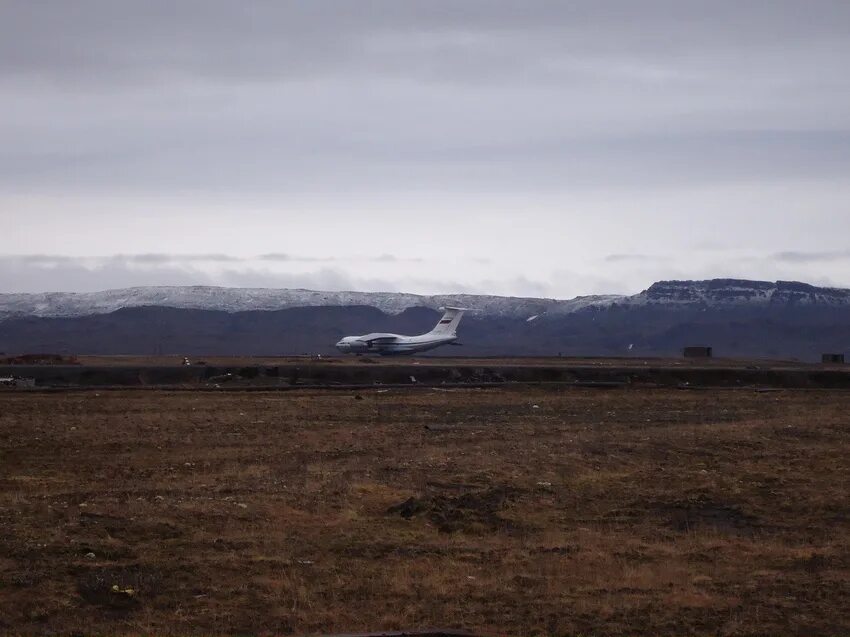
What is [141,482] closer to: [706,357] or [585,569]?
[585,569]

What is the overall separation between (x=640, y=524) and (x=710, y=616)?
16.0 ft

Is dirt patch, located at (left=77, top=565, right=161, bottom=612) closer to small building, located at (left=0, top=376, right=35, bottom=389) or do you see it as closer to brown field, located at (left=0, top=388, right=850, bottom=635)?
brown field, located at (left=0, top=388, right=850, bottom=635)

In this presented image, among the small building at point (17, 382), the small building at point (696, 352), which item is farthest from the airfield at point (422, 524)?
the small building at point (696, 352)

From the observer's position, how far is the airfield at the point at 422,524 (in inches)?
478

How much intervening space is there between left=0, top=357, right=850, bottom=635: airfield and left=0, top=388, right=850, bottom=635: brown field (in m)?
0.05

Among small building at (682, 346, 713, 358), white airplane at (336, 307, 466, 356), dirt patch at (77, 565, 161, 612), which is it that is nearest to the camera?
dirt patch at (77, 565, 161, 612)

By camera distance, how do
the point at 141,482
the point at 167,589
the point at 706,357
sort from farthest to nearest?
the point at 706,357, the point at 141,482, the point at 167,589

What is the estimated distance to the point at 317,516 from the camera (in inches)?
666

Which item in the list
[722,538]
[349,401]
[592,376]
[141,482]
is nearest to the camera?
[722,538]

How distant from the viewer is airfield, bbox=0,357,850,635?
1213 cm

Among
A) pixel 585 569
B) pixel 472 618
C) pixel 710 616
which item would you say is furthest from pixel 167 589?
pixel 710 616

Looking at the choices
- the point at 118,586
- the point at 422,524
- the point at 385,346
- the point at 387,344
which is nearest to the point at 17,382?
the point at 422,524

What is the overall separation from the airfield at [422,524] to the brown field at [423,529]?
49 mm

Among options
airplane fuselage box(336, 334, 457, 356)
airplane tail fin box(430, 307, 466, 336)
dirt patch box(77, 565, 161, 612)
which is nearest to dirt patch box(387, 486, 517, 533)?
dirt patch box(77, 565, 161, 612)
